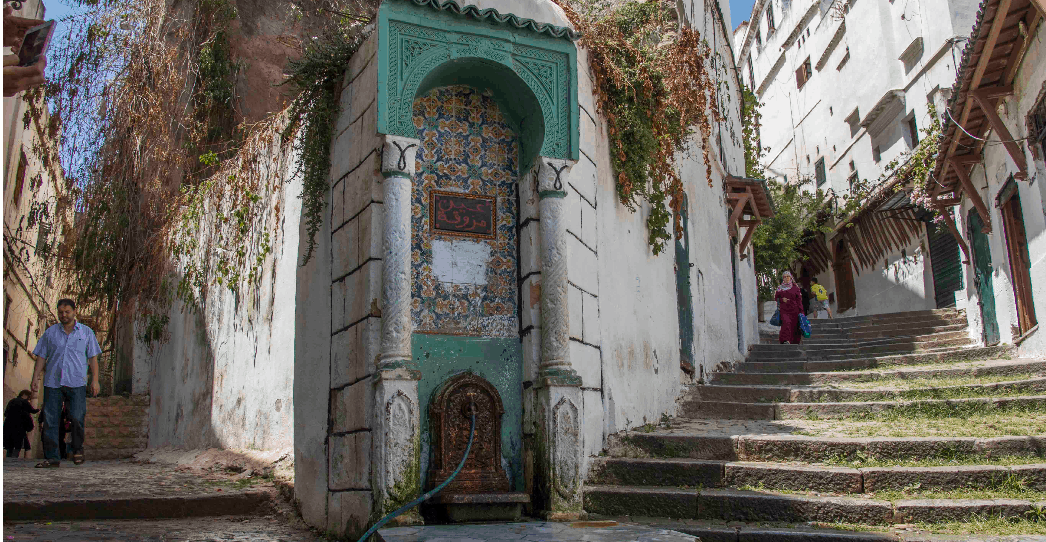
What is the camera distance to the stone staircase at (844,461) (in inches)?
173

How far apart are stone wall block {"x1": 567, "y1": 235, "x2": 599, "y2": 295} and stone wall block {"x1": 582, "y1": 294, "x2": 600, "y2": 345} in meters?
0.06

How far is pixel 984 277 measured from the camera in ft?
34.2

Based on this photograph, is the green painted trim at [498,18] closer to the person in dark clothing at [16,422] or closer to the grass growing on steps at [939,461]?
the grass growing on steps at [939,461]

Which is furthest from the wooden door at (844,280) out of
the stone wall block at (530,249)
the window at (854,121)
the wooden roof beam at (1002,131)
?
the stone wall block at (530,249)

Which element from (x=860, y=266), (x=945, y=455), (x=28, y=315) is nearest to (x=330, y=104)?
(x=945, y=455)

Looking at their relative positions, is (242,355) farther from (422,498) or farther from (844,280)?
(844,280)

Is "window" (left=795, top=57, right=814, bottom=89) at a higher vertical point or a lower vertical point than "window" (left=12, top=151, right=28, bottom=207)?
higher

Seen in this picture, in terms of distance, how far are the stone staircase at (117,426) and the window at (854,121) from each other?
1784 cm

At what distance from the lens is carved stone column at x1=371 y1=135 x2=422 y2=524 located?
4332 millimetres

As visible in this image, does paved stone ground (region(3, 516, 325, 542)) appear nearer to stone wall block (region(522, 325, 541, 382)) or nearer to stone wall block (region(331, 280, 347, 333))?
stone wall block (region(331, 280, 347, 333))

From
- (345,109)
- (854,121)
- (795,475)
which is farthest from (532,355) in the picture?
(854,121)

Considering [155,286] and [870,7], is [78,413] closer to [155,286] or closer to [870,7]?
[155,286]

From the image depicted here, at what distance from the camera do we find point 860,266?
792 inches

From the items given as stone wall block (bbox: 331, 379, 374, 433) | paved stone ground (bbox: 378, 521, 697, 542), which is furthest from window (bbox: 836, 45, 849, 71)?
paved stone ground (bbox: 378, 521, 697, 542)
